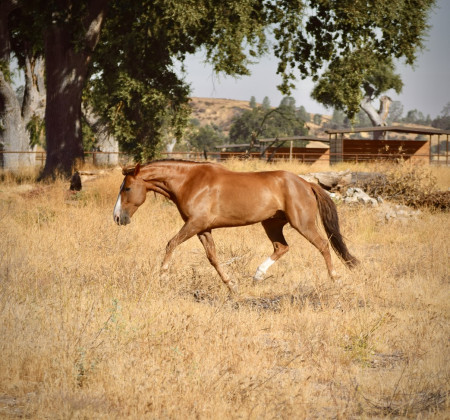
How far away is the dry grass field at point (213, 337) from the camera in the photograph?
4.68 m

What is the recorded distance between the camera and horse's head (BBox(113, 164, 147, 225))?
9258 millimetres

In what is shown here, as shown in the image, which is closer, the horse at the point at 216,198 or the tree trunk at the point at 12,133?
the horse at the point at 216,198

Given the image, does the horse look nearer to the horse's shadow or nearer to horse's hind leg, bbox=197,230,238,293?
horse's hind leg, bbox=197,230,238,293

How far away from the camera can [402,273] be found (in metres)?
9.99

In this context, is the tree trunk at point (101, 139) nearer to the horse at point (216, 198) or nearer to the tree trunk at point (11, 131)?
the tree trunk at point (11, 131)

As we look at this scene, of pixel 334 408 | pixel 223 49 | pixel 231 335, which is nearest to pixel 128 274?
pixel 231 335

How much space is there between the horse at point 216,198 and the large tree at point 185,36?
35.6ft

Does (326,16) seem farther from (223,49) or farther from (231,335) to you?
(231,335)

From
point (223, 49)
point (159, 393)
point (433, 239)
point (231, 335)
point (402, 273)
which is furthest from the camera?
point (223, 49)

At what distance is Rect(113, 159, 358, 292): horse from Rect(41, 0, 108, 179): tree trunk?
529 inches

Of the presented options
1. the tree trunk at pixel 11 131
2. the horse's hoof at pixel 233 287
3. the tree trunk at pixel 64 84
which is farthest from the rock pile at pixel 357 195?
the tree trunk at pixel 11 131

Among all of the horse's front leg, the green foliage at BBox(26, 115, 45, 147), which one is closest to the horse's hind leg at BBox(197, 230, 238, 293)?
the horse's front leg

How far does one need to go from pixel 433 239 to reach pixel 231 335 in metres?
8.13

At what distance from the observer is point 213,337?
19.9 feet
